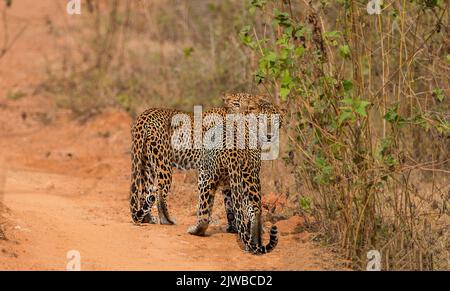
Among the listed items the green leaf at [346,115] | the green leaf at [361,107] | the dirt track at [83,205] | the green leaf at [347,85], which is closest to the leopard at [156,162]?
the dirt track at [83,205]

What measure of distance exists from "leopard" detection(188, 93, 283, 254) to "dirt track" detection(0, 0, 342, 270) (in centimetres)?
16

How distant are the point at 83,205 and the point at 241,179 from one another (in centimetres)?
243

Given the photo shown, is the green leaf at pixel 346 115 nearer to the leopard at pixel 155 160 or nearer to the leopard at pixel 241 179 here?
the leopard at pixel 241 179

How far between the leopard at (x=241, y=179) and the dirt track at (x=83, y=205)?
0.16 metres

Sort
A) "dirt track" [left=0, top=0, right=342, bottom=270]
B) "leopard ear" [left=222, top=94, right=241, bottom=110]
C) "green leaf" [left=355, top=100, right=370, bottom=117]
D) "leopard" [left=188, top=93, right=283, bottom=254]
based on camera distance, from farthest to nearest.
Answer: "leopard ear" [left=222, top=94, right=241, bottom=110]
"leopard" [left=188, top=93, right=283, bottom=254]
"dirt track" [left=0, top=0, right=342, bottom=270]
"green leaf" [left=355, top=100, right=370, bottom=117]

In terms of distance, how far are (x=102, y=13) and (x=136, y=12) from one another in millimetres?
883

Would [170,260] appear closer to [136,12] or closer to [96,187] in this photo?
[96,187]

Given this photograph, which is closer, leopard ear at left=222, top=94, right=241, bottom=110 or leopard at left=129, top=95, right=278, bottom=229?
leopard ear at left=222, top=94, right=241, bottom=110

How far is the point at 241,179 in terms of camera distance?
7.61 metres

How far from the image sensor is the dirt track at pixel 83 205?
7141 mm

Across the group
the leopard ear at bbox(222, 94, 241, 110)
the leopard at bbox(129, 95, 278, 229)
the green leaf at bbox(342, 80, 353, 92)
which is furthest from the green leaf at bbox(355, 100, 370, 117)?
the leopard at bbox(129, 95, 278, 229)

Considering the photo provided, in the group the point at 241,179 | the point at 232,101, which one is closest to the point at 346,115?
the point at 241,179

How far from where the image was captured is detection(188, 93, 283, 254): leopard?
24.5 feet

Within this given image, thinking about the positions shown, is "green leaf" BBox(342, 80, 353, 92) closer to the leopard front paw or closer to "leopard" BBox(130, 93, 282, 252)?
"leopard" BBox(130, 93, 282, 252)
